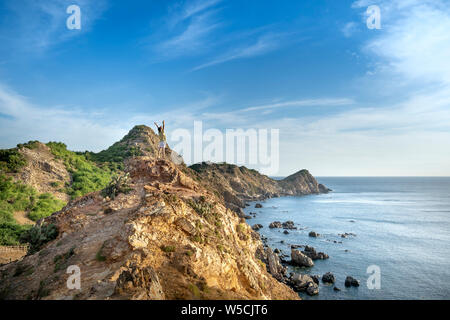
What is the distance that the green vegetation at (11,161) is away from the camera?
38594 mm

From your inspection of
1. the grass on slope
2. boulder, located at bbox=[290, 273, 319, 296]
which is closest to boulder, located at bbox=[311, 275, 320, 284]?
boulder, located at bbox=[290, 273, 319, 296]

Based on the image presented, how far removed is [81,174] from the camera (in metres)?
48.7

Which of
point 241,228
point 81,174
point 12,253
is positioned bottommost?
point 12,253

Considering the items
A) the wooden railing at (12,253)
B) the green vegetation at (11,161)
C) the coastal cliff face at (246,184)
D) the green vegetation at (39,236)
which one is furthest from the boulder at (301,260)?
the green vegetation at (11,161)

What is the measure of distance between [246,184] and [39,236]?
131 metres

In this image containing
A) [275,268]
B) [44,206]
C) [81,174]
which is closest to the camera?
[44,206]

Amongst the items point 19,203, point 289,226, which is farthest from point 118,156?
point 289,226

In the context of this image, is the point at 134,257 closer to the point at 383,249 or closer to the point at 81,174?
the point at 81,174

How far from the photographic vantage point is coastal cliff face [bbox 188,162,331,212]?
10849 centimetres

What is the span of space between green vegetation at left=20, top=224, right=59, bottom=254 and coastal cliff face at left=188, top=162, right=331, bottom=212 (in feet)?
248

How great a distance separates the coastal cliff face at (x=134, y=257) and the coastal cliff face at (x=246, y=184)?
7437 cm

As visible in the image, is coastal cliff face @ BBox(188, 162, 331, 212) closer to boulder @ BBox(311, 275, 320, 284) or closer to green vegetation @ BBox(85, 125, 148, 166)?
green vegetation @ BBox(85, 125, 148, 166)

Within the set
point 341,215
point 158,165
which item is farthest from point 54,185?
point 341,215
